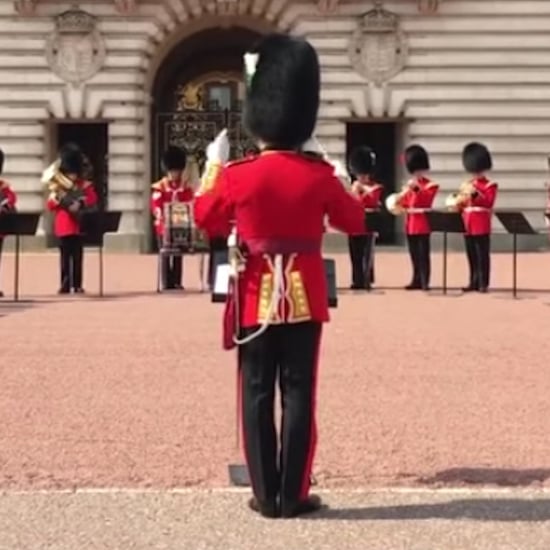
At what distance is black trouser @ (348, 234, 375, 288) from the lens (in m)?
16.1

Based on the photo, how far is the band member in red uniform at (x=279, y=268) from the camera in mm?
5145

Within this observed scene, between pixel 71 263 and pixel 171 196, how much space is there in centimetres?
135

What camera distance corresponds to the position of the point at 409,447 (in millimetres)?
6371

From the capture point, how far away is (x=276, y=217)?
5.16m

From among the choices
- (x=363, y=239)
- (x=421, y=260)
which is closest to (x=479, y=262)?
(x=421, y=260)

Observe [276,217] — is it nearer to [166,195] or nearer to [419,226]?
[166,195]

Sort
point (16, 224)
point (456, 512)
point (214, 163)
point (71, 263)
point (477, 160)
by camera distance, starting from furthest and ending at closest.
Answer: point (477, 160) < point (71, 263) < point (16, 224) < point (214, 163) < point (456, 512)

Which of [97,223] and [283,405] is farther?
[97,223]

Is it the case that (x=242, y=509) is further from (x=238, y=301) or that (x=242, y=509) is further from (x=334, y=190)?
(x=334, y=190)

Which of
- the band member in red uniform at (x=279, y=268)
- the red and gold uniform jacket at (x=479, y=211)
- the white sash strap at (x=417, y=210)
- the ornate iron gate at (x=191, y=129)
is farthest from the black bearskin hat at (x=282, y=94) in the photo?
the ornate iron gate at (x=191, y=129)

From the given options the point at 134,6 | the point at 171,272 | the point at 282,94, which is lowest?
the point at 171,272

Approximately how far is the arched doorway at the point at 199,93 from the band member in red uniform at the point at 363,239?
230 inches

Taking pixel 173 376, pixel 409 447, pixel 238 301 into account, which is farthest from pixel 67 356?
pixel 238 301

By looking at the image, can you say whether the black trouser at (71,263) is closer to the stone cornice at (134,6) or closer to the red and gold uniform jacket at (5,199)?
the red and gold uniform jacket at (5,199)
